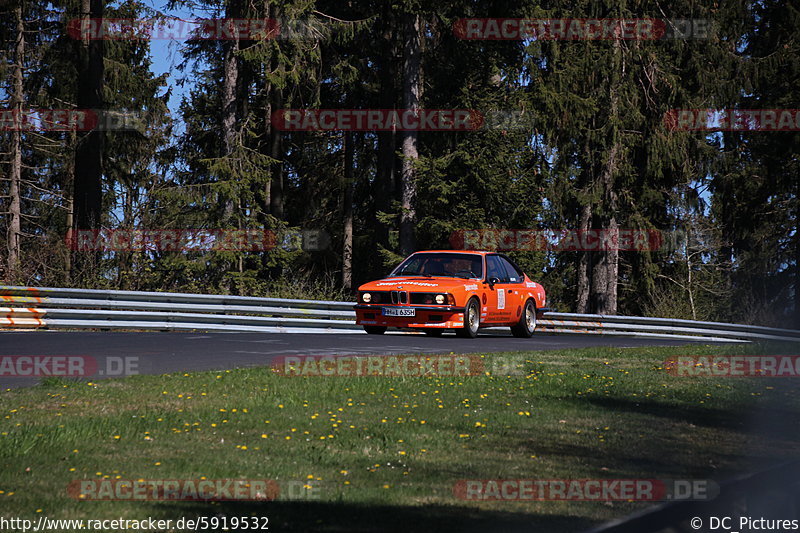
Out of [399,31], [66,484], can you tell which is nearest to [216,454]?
[66,484]

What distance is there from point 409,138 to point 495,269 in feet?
36.1

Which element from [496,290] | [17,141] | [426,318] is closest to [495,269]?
[496,290]

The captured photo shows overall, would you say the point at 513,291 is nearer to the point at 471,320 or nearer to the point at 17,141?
the point at 471,320

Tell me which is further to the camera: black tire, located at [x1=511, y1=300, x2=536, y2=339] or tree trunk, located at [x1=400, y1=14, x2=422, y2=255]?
tree trunk, located at [x1=400, y1=14, x2=422, y2=255]

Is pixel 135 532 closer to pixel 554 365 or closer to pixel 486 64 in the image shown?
pixel 554 365

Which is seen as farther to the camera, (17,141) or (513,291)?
(17,141)

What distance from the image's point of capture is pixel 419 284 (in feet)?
62.3

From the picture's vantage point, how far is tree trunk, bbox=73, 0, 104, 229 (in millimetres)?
30484

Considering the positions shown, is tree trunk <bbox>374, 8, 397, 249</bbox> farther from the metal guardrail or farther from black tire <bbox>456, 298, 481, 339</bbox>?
black tire <bbox>456, 298, 481, 339</bbox>

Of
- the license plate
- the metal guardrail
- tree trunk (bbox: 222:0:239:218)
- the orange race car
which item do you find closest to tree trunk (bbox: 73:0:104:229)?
tree trunk (bbox: 222:0:239:218)

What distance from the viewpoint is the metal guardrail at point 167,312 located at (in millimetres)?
19625

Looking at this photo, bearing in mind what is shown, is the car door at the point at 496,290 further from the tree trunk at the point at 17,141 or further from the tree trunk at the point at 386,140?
the tree trunk at the point at 17,141

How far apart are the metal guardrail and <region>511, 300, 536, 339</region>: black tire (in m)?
2.27

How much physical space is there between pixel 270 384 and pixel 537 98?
883 inches
